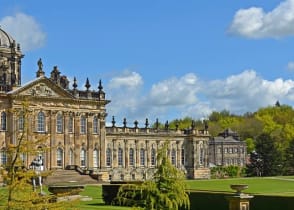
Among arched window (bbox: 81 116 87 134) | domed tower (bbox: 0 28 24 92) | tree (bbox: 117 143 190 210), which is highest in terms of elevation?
domed tower (bbox: 0 28 24 92)

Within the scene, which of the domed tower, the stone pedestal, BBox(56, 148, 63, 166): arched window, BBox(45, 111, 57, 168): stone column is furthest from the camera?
the domed tower

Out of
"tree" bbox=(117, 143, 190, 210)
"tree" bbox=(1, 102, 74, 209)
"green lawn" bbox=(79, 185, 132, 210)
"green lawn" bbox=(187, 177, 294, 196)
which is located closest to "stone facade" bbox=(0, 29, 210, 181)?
"green lawn" bbox=(79, 185, 132, 210)

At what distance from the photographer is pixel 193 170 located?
85.2m

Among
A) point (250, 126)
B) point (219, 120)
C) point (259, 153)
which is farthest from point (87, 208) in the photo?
point (219, 120)

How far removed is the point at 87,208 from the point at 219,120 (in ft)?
514

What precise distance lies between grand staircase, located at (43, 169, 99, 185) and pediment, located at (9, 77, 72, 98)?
7855mm

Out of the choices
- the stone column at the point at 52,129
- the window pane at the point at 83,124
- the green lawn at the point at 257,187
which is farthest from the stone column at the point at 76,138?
the green lawn at the point at 257,187

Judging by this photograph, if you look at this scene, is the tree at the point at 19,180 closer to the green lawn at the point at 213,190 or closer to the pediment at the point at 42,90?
the green lawn at the point at 213,190

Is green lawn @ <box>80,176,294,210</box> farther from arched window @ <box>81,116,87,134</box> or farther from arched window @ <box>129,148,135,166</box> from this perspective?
arched window @ <box>129,148,135,166</box>

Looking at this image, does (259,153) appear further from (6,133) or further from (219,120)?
(219,120)

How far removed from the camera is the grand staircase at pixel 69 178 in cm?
6078

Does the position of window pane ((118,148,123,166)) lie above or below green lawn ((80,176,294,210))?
above

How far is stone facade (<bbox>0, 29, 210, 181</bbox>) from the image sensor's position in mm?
63656

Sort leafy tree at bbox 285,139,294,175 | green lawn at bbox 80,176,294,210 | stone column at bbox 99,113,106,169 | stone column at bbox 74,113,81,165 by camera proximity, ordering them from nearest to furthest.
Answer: green lawn at bbox 80,176,294,210, stone column at bbox 74,113,81,165, stone column at bbox 99,113,106,169, leafy tree at bbox 285,139,294,175
